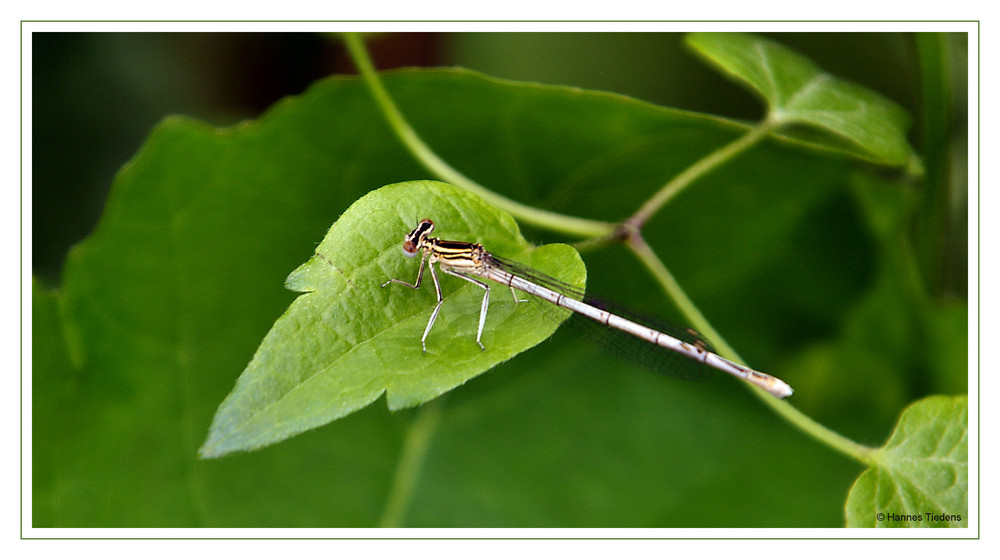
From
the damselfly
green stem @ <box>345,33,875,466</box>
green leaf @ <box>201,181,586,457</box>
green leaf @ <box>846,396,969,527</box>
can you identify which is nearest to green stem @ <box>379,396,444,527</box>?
green stem @ <box>345,33,875,466</box>

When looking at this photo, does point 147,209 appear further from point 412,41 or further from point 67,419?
point 412,41

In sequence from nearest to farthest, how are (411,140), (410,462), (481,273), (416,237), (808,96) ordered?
(416,237) < (481,273) < (411,140) < (808,96) < (410,462)

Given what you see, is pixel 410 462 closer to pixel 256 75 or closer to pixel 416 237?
pixel 416 237

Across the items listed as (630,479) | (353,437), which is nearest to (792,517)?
(630,479)

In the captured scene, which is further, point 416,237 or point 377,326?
point 416,237

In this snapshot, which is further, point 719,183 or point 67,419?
point 719,183

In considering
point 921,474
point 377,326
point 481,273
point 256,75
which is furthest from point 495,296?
point 256,75
